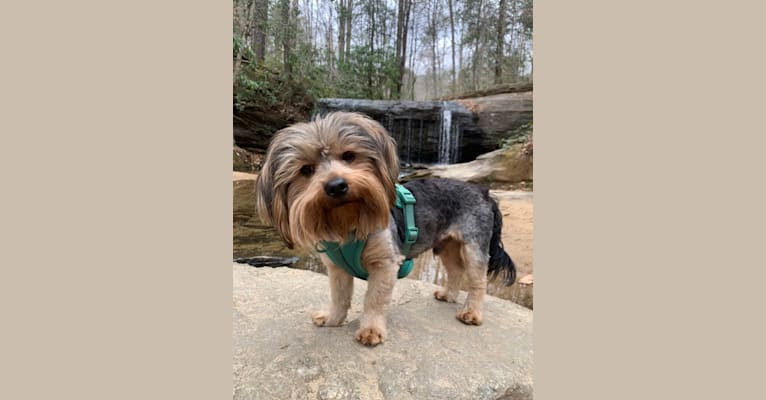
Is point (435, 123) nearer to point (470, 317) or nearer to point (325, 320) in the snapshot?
point (470, 317)

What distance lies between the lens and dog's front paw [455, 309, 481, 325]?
8.60ft

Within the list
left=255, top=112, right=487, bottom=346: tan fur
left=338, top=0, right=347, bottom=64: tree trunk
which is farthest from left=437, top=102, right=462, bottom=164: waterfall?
left=255, top=112, right=487, bottom=346: tan fur

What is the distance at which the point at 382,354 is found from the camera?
2.11 meters

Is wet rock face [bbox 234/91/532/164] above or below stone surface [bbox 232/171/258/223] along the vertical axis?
above

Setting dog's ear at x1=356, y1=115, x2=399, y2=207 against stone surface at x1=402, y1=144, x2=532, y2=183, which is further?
stone surface at x1=402, y1=144, x2=532, y2=183

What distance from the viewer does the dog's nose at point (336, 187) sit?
1.79 m

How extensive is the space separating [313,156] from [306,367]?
3.34ft

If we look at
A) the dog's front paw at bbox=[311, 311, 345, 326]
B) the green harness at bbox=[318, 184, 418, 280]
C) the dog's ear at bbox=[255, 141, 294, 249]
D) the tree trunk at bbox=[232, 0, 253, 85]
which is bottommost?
the dog's front paw at bbox=[311, 311, 345, 326]

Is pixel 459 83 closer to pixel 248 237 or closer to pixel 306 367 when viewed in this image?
pixel 248 237

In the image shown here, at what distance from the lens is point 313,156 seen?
1.92 metres

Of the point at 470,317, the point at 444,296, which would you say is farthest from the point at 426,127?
the point at 470,317

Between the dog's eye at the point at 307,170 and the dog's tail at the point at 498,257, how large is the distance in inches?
54.9

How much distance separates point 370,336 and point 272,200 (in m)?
0.91

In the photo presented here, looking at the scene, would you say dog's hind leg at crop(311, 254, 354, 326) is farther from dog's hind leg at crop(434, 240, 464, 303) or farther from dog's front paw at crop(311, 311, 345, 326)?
dog's hind leg at crop(434, 240, 464, 303)
